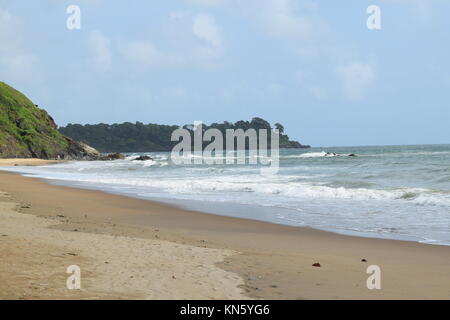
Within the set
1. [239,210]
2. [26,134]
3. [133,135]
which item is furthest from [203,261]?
[133,135]

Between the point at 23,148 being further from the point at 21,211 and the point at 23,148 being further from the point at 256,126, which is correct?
the point at 256,126

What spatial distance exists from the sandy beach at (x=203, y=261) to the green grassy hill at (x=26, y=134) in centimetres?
7569

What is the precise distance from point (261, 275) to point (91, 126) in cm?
18850

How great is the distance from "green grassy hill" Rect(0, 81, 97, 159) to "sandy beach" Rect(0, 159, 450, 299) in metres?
75.7

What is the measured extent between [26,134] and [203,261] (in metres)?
84.7

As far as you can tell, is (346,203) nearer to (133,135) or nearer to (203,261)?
(203,261)

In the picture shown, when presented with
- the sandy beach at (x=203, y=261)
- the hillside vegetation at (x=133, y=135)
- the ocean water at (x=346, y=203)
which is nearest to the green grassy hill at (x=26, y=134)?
the ocean water at (x=346, y=203)

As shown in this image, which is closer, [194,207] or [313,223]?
[313,223]

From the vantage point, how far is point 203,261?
6.53 m

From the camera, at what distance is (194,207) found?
1478 centimetres

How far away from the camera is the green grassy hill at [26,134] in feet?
265

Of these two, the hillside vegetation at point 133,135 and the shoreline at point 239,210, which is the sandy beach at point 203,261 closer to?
the shoreline at point 239,210

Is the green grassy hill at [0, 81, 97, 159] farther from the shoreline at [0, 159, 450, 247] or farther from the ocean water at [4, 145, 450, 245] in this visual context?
the shoreline at [0, 159, 450, 247]
